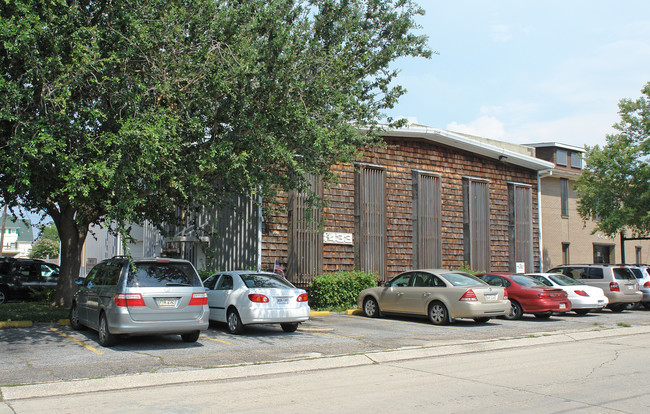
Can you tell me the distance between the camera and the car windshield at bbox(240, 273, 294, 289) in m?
13.3

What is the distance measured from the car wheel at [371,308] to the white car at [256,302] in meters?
4.01

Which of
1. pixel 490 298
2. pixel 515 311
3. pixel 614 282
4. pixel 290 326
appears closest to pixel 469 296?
pixel 490 298

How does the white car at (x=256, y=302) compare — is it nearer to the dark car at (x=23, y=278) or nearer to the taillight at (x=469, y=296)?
the taillight at (x=469, y=296)

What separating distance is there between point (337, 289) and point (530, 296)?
5.97 metres

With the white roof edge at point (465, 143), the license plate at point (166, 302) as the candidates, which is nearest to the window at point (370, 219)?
the white roof edge at point (465, 143)

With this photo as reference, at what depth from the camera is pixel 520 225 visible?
88.9ft

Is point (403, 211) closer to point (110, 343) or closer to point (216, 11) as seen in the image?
point (216, 11)

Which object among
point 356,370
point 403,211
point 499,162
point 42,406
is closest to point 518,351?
point 356,370

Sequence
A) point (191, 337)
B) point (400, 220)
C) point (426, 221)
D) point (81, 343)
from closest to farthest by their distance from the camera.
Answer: point (81, 343) → point (191, 337) → point (400, 220) → point (426, 221)

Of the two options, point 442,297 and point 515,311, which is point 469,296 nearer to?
point 442,297

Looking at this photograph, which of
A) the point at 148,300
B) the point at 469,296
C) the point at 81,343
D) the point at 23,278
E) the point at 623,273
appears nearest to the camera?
the point at 148,300

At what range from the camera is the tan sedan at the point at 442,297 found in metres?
15.1

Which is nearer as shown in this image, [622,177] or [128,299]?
[128,299]

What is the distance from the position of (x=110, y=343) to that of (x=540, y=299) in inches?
458
